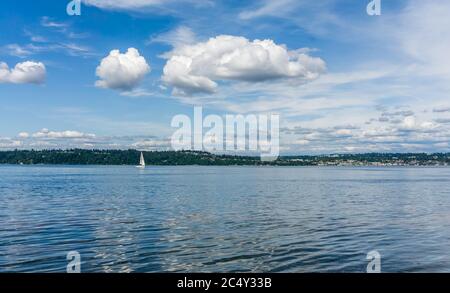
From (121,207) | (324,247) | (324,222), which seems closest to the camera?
(324,247)

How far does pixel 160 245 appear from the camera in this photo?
1065 inches

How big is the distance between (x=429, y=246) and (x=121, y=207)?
1317 inches

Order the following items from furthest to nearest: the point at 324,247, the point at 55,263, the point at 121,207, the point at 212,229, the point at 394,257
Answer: the point at 121,207 → the point at 212,229 → the point at 324,247 → the point at 394,257 → the point at 55,263

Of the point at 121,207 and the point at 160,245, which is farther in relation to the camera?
the point at 121,207

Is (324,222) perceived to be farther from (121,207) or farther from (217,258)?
(121,207)

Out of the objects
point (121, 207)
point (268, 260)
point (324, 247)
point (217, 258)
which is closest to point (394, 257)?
point (324, 247)
